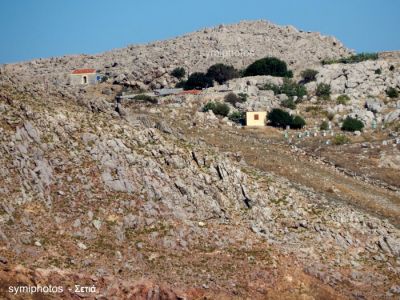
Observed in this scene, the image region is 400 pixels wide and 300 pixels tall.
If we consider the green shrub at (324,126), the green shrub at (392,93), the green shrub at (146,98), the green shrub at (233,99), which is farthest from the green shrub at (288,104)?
the green shrub at (146,98)

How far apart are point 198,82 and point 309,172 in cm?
4331

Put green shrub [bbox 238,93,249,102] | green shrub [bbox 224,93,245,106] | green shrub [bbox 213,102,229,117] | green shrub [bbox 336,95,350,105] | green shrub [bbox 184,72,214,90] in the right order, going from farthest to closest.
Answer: green shrub [bbox 184,72,214,90]
green shrub [bbox 336,95,350,105]
green shrub [bbox 238,93,249,102]
green shrub [bbox 224,93,245,106]
green shrub [bbox 213,102,229,117]

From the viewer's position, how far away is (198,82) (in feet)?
304

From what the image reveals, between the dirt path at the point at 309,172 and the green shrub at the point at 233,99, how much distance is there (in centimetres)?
1788

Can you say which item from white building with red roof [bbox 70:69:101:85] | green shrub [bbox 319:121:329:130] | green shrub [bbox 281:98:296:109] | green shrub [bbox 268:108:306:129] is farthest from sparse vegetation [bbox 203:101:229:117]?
white building with red roof [bbox 70:69:101:85]

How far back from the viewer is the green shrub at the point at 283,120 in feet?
241

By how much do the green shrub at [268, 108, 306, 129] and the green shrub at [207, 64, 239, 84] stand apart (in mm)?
20061

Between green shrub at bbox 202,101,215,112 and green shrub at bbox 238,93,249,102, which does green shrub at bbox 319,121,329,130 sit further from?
green shrub at bbox 202,101,215,112

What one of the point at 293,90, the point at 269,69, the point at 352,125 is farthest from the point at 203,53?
the point at 352,125

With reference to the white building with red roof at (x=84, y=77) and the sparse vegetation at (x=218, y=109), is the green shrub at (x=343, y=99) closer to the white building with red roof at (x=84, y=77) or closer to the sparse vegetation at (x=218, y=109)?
the sparse vegetation at (x=218, y=109)

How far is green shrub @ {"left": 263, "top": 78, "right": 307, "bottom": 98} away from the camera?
275 ft

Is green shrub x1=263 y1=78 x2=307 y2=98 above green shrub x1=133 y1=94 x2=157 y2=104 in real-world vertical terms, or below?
above

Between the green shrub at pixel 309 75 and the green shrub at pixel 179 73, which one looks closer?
the green shrub at pixel 309 75

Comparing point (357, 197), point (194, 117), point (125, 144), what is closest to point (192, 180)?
point (125, 144)
